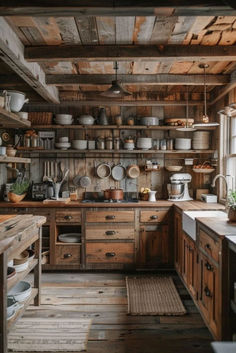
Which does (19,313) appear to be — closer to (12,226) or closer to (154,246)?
(12,226)

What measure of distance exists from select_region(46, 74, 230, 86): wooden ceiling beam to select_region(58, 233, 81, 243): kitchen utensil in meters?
2.02

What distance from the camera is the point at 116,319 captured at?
114 inches

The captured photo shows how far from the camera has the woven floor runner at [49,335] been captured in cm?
243

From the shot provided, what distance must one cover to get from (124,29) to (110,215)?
2.34 meters

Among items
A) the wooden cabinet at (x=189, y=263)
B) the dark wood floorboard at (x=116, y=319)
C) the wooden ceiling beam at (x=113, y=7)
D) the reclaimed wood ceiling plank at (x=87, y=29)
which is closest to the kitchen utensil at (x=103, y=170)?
the dark wood floorboard at (x=116, y=319)

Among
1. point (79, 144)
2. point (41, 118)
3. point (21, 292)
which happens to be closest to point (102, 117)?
point (79, 144)

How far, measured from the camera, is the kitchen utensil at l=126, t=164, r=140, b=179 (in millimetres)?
4664

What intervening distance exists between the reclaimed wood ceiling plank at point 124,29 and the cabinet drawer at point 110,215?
7.06ft

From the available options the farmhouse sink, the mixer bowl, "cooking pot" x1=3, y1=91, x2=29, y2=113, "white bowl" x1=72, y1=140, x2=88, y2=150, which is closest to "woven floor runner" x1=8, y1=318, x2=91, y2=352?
the farmhouse sink

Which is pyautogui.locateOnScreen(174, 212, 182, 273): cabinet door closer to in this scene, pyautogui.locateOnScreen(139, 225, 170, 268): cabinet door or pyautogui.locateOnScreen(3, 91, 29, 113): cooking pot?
pyautogui.locateOnScreen(139, 225, 170, 268): cabinet door

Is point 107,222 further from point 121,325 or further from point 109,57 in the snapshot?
point 109,57

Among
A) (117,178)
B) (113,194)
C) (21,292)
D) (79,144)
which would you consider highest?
(79,144)

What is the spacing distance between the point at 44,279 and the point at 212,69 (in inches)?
129

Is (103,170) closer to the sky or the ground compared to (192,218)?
closer to the sky
